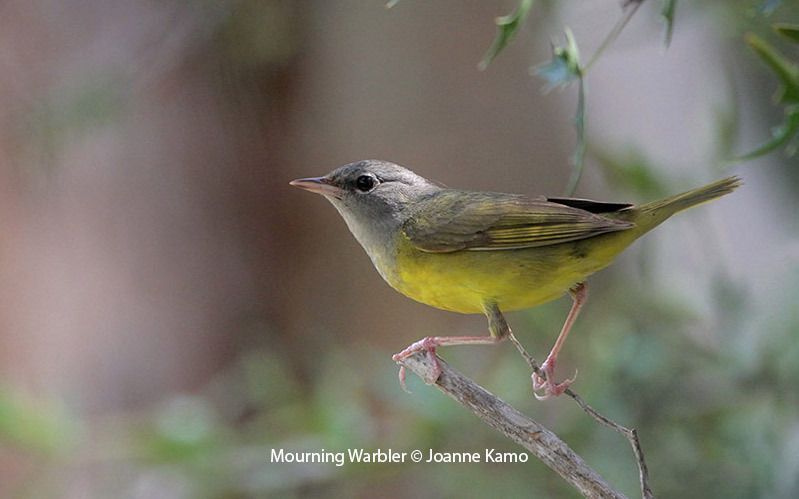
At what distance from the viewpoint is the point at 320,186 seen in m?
2.87

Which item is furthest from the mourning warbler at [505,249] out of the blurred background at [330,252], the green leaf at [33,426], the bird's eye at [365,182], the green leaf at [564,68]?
the green leaf at [33,426]

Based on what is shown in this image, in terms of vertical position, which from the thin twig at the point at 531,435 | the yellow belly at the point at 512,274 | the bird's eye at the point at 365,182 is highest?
the bird's eye at the point at 365,182

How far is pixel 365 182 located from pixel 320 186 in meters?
0.14

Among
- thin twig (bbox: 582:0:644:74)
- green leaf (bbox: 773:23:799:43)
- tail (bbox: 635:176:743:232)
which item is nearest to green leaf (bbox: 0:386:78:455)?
tail (bbox: 635:176:743:232)

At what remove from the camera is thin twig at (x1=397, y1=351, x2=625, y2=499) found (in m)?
1.71

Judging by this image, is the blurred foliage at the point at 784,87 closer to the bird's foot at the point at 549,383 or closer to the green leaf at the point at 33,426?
the bird's foot at the point at 549,383

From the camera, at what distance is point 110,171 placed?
5883 millimetres

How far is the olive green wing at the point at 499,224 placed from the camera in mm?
2398

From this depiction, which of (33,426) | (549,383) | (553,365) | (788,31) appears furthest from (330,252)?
(788,31)

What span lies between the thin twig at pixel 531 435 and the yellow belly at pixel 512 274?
15.3 inches

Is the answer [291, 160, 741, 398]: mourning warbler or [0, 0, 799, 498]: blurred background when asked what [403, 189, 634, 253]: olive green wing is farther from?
[0, 0, 799, 498]: blurred background

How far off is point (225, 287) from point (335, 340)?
2.56 feet

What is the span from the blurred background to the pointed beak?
3.49ft

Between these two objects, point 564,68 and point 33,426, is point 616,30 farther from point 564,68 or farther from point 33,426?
point 33,426
